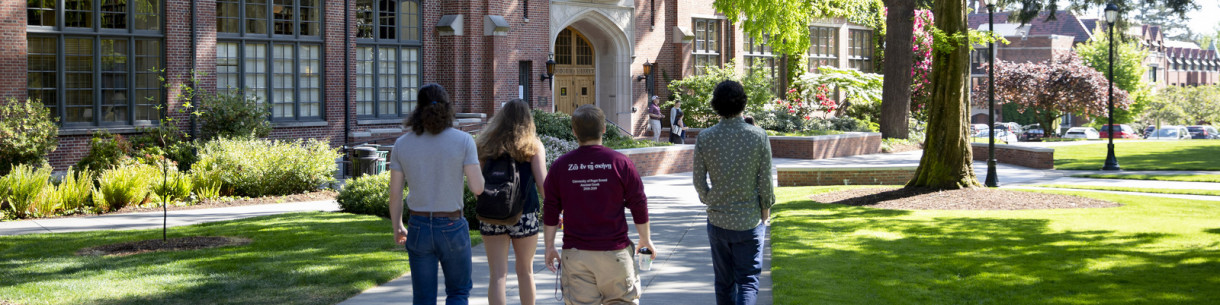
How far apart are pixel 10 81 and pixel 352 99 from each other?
282 inches

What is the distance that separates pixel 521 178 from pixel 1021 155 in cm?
2213

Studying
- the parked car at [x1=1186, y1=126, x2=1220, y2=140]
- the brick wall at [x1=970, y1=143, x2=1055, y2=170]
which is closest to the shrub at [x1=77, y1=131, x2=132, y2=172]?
the brick wall at [x1=970, y1=143, x2=1055, y2=170]

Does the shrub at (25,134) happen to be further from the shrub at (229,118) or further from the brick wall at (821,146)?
the brick wall at (821,146)

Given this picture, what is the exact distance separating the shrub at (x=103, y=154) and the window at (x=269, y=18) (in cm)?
364

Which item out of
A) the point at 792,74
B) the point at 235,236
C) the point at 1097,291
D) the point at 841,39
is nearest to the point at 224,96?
the point at 235,236

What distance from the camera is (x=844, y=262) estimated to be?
9742 millimetres

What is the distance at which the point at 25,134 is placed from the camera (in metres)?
16.5

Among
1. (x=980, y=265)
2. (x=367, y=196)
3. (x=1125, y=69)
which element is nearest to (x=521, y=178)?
(x=980, y=265)

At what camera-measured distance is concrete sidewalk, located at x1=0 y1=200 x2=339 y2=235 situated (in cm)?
1270

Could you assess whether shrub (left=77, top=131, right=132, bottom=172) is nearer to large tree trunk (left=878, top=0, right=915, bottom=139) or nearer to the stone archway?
the stone archway

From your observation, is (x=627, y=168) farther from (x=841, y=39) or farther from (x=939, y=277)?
(x=841, y=39)

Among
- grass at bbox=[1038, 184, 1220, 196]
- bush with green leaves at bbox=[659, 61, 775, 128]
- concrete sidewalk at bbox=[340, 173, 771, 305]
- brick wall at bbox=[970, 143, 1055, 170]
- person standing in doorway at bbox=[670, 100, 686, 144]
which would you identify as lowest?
concrete sidewalk at bbox=[340, 173, 771, 305]

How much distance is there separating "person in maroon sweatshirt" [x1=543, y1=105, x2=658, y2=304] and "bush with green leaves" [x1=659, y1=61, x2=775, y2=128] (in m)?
24.8

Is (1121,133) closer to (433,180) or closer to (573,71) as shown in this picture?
(573,71)
